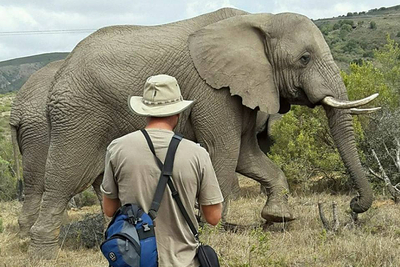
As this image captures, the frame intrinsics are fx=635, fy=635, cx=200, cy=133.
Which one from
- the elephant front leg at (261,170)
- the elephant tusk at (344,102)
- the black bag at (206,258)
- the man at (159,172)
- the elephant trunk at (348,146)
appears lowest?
the elephant front leg at (261,170)

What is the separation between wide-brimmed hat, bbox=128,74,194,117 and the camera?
3.47 metres

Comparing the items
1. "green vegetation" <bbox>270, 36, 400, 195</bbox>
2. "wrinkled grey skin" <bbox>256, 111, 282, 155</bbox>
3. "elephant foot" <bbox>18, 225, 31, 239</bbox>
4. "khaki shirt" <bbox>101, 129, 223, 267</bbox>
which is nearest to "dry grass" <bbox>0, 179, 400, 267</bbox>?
"elephant foot" <bbox>18, 225, 31, 239</bbox>

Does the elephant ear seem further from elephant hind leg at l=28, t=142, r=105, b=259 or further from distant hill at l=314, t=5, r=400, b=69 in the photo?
distant hill at l=314, t=5, r=400, b=69

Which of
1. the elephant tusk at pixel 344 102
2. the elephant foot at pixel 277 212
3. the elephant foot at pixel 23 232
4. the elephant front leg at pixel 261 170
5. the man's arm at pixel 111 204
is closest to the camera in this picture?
the man's arm at pixel 111 204

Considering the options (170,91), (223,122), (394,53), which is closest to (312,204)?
(223,122)

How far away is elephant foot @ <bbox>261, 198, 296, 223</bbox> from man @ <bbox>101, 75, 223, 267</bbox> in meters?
4.35

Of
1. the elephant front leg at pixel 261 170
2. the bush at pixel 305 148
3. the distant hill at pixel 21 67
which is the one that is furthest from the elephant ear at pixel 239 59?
the distant hill at pixel 21 67

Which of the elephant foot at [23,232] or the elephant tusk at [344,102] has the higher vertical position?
the elephant tusk at [344,102]

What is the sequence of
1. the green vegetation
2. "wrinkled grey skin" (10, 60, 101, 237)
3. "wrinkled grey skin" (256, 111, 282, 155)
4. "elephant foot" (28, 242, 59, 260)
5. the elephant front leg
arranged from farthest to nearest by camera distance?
"wrinkled grey skin" (256, 111, 282, 155), the green vegetation, "wrinkled grey skin" (10, 60, 101, 237), the elephant front leg, "elephant foot" (28, 242, 59, 260)

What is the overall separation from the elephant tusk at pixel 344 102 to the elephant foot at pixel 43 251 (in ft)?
11.5

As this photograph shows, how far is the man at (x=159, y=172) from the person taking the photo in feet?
11.1

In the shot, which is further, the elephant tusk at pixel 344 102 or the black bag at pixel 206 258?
the elephant tusk at pixel 344 102

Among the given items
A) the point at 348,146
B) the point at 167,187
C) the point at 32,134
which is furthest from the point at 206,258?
the point at 32,134

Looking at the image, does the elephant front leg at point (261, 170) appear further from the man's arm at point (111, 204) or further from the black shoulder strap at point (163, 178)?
the black shoulder strap at point (163, 178)
